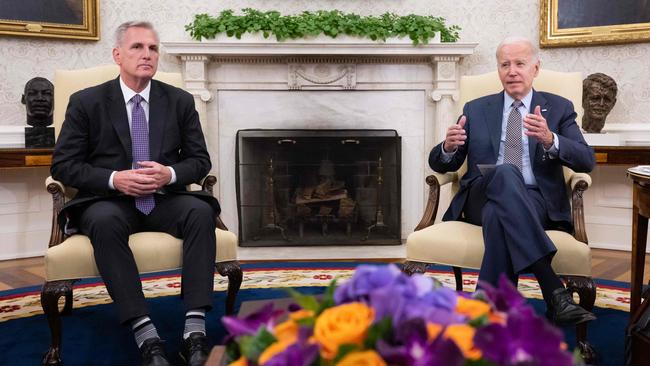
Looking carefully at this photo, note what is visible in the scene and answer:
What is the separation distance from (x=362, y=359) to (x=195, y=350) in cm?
168

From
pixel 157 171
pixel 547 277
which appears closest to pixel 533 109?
pixel 547 277

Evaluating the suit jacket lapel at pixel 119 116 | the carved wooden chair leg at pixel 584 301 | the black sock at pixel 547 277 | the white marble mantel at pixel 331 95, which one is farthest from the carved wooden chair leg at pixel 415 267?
the white marble mantel at pixel 331 95

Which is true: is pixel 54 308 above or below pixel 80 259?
below

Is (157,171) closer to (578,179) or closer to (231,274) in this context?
(231,274)

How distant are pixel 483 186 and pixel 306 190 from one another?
2.46 meters

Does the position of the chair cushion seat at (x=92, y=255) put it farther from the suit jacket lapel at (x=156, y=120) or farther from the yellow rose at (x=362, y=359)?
the yellow rose at (x=362, y=359)

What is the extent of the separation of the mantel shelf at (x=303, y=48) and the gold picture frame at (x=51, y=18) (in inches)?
25.3

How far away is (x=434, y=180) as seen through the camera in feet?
10.2

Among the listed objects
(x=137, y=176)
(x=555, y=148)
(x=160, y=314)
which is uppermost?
(x=555, y=148)

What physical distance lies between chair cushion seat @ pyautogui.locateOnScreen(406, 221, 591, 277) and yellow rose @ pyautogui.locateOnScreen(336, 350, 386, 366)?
1.82 meters

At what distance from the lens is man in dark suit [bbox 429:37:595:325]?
8.05ft

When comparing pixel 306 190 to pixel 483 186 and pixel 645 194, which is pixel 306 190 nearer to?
pixel 483 186

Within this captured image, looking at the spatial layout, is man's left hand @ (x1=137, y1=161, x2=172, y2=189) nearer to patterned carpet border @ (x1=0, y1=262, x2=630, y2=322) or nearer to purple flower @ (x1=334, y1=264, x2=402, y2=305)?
patterned carpet border @ (x1=0, y1=262, x2=630, y2=322)

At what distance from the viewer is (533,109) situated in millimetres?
3020
